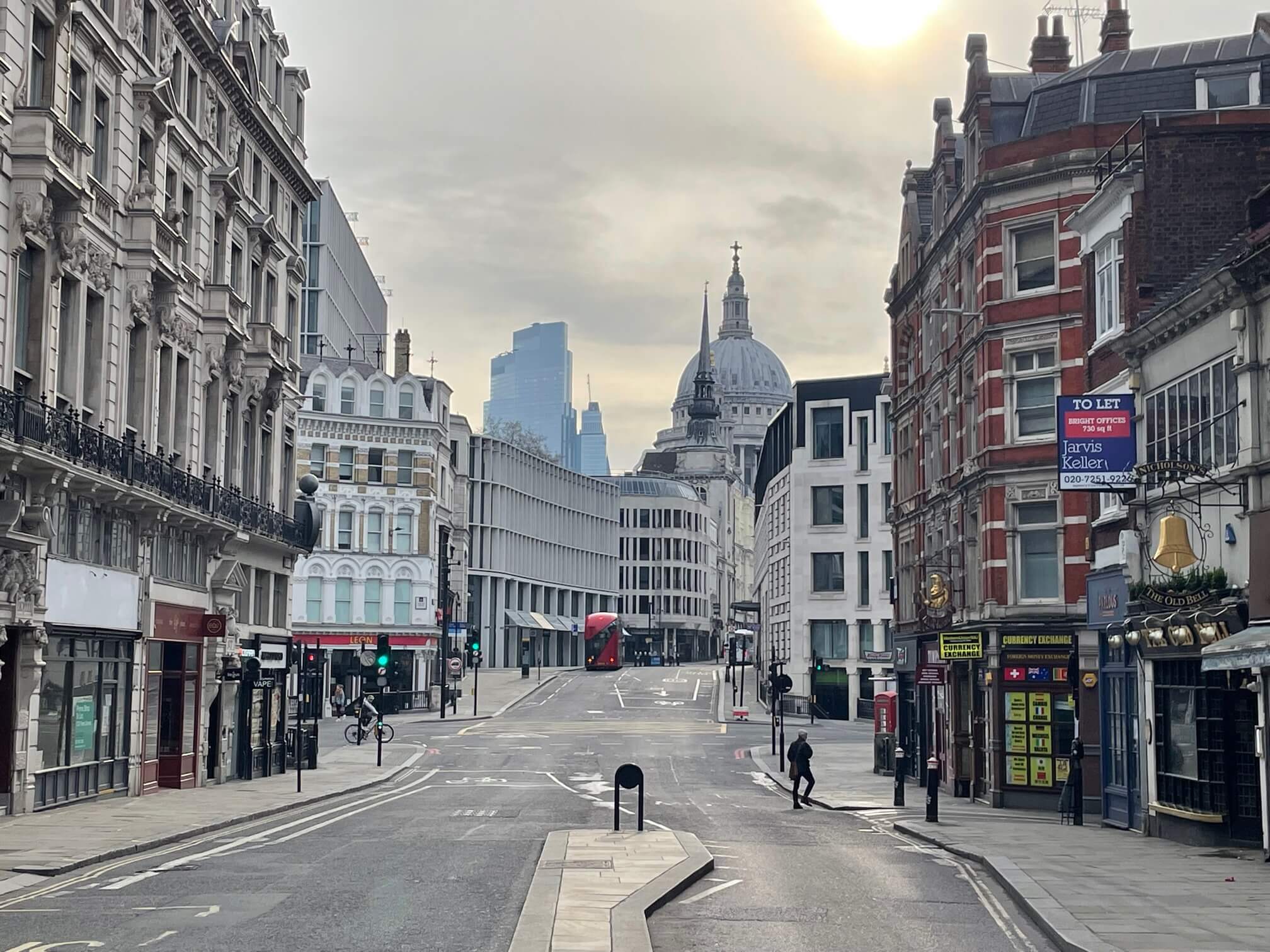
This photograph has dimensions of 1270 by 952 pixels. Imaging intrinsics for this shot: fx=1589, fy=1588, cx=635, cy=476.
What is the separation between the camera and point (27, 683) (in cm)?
2925

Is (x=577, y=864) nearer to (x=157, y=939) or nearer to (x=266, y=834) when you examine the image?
(x=157, y=939)

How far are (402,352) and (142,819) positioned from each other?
80.4 meters

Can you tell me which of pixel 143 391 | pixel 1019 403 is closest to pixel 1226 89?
pixel 1019 403

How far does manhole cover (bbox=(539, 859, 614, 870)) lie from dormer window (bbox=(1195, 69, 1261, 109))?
2600 centimetres

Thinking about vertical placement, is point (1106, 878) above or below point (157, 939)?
below

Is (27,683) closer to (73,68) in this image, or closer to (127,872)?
(127,872)

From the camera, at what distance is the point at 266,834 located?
90.1 ft

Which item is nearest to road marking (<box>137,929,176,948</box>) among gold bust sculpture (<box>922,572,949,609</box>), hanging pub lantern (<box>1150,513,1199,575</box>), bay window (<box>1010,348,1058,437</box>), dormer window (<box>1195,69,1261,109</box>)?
hanging pub lantern (<box>1150,513,1199,575</box>)

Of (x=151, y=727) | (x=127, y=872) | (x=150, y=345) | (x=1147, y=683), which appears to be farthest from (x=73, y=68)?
(x=1147, y=683)

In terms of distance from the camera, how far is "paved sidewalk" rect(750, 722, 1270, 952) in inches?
640

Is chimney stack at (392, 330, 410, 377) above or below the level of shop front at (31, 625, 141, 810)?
above

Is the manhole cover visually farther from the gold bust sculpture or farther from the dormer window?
the dormer window

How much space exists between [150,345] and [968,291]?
20629 millimetres

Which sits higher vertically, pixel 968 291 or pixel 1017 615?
pixel 968 291
